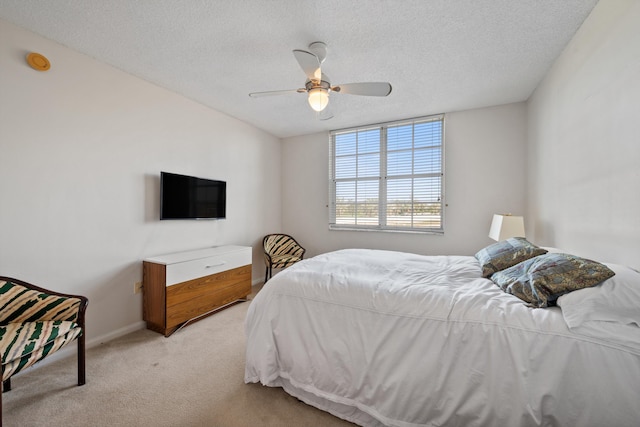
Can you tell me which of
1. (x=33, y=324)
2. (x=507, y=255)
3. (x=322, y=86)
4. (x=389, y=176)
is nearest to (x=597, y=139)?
(x=507, y=255)

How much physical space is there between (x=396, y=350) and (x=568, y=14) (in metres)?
2.54

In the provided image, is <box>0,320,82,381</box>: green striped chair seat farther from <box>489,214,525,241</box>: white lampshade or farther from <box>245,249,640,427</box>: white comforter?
<box>489,214,525,241</box>: white lampshade

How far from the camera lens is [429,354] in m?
1.34

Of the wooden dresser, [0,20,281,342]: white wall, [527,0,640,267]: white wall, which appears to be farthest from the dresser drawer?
[527,0,640,267]: white wall

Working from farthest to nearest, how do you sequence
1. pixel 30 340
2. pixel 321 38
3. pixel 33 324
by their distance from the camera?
1. pixel 321 38
2. pixel 33 324
3. pixel 30 340

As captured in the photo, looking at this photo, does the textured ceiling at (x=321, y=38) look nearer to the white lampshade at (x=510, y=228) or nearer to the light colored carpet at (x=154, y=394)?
the white lampshade at (x=510, y=228)

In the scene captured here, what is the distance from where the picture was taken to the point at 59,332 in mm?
1683

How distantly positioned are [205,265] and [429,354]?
2397mm

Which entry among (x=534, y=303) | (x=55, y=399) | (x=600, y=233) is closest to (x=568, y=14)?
(x=600, y=233)

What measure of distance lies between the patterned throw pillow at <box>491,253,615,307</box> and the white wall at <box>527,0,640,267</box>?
43 centimetres

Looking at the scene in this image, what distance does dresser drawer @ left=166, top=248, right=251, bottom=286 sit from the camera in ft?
8.46

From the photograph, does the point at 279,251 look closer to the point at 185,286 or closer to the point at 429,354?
the point at 185,286

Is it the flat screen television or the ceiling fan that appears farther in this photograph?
the flat screen television

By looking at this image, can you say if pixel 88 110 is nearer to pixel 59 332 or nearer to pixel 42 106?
pixel 42 106
